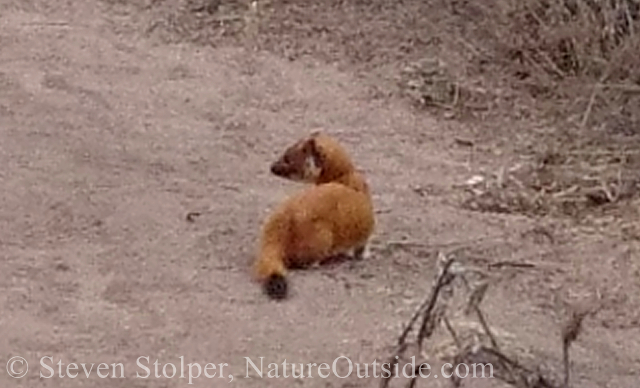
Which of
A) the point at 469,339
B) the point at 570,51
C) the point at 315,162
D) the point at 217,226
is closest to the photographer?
the point at 469,339

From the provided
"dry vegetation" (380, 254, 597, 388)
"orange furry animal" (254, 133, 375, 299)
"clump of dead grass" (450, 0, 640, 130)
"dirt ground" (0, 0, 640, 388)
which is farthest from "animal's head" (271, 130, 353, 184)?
"clump of dead grass" (450, 0, 640, 130)

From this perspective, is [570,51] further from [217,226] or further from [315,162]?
[217,226]

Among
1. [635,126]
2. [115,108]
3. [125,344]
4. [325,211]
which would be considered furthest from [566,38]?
[125,344]

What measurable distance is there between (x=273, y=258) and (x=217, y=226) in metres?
0.45

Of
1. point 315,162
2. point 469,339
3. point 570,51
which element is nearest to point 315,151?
point 315,162

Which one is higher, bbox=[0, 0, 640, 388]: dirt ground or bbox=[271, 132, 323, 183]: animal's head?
bbox=[271, 132, 323, 183]: animal's head

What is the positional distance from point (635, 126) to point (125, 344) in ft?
7.78

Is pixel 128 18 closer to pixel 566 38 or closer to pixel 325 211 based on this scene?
pixel 566 38

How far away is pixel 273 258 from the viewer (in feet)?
14.1

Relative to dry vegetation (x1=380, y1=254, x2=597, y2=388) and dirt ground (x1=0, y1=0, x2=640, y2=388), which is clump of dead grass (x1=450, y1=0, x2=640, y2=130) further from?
dry vegetation (x1=380, y1=254, x2=597, y2=388)

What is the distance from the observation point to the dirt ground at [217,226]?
4.00 m

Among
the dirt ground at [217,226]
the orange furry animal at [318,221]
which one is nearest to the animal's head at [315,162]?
the orange furry animal at [318,221]

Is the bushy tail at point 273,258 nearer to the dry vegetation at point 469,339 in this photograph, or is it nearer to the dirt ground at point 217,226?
the dirt ground at point 217,226

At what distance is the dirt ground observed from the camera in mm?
4000
